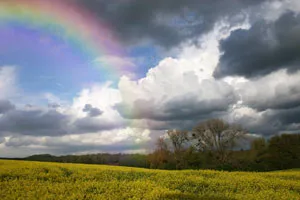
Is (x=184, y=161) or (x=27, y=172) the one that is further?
(x=184, y=161)

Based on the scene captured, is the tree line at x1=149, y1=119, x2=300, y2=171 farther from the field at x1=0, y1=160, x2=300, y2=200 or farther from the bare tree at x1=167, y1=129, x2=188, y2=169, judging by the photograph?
the field at x1=0, y1=160, x2=300, y2=200

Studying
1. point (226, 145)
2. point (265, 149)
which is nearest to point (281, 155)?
point (265, 149)

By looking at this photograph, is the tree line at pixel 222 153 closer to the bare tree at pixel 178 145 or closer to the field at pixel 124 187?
the bare tree at pixel 178 145

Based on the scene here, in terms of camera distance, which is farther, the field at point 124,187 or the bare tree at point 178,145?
the bare tree at point 178,145

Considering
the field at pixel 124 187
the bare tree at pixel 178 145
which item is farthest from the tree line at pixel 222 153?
the field at pixel 124 187

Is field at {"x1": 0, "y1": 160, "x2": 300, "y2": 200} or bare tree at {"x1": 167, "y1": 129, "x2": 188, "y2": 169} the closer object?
field at {"x1": 0, "y1": 160, "x2": 300, "y2": 200}

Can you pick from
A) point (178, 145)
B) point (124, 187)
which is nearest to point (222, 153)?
point (178, 145)

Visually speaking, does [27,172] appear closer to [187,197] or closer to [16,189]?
[16,189]

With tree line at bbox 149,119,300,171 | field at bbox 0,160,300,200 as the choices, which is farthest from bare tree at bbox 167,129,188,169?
field at bbox 0,160,300,200

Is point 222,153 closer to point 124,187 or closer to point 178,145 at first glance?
point 178,145

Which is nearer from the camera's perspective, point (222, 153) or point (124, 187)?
point (124, 187)

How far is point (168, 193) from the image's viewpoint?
17.1m

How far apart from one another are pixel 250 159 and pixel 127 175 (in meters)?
61.9

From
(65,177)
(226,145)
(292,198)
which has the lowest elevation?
(292,198)
